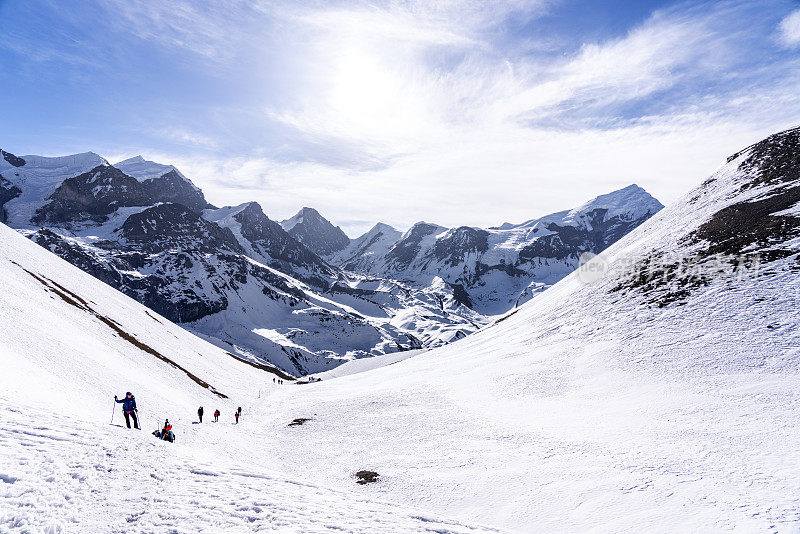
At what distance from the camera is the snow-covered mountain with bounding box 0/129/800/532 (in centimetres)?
1231

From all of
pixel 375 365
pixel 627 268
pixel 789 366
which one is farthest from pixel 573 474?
pixel 375 365

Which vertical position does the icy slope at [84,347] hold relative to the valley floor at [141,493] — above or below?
above

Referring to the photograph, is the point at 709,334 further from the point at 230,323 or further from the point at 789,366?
the point at 230,323

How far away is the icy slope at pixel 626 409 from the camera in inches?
597

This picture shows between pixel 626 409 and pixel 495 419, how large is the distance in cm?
855

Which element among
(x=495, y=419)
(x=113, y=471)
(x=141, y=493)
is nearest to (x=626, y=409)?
(x=495, y=419)

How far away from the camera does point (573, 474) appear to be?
17.8 metres

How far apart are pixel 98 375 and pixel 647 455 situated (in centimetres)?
3743

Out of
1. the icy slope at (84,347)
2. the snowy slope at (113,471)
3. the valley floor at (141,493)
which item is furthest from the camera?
the icy slope at (84,347)

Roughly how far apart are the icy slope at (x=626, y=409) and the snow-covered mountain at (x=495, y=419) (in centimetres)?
15

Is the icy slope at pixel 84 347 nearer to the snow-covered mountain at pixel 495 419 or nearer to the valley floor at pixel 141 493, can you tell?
the snow-covered mountain at pixel 495 419

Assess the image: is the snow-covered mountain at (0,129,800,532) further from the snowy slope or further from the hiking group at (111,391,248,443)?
the hiking group at (111,391,248,443)

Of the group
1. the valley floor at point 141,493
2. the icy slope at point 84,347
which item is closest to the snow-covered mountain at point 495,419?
the valley floor at point 141,493

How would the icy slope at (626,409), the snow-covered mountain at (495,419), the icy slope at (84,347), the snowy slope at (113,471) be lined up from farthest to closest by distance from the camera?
the icy slope at (84,347) < the icy slope at (626,409) < the snow-covered mountain at (495,419) < the snowy slope at (113,471)
